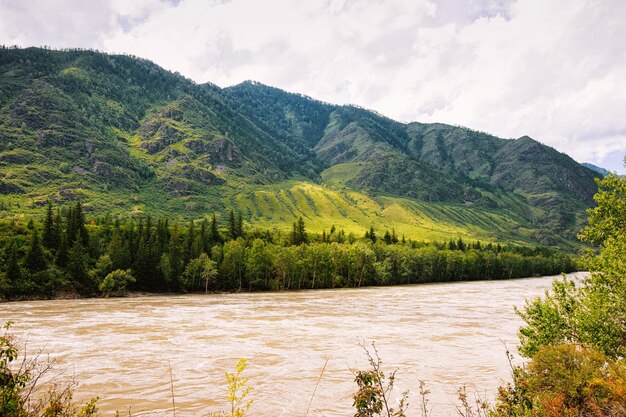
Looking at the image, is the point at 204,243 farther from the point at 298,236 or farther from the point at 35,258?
the point at 35,258

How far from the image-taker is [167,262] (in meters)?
113

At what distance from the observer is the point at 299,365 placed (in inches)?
1444

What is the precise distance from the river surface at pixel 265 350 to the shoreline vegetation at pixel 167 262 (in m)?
17.8

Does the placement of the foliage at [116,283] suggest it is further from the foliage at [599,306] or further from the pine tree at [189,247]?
the foliage at [599,306]

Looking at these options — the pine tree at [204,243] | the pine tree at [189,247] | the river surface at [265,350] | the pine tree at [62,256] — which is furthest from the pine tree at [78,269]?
the pine tree at [204,243]

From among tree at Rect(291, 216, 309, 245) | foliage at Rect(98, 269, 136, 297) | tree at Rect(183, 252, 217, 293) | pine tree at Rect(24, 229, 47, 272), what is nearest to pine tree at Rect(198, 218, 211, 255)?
tree at Rect(183, 252, 217, 293)

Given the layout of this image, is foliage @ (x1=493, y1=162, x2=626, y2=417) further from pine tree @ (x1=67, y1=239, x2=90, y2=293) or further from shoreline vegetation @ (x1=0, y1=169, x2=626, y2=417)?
pine tree @ (x1=67, y1=239, x2=90, y2=293)

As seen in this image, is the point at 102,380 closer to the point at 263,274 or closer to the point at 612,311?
the point at 612,311

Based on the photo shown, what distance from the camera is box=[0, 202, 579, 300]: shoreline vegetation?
95812 millimetres

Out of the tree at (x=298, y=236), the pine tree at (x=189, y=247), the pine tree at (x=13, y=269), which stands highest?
the tree at (x=298, y=236)

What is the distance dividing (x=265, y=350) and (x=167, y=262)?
3077 inches

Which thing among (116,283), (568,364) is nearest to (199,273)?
(116,283)

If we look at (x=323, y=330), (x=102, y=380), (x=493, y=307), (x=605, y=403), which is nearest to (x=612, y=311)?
(x=605, y=403)

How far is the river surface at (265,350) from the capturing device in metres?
28.3
